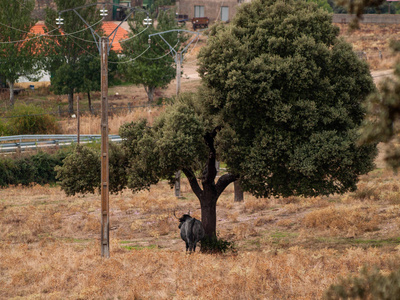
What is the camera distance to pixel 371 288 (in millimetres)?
4738

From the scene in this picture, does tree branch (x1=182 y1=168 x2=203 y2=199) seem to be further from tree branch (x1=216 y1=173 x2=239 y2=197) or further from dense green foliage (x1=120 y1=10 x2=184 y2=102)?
dense green foliage (x1=120 y1=10 x2=184 y2=102)

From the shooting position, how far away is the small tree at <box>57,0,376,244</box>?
52.3 ft

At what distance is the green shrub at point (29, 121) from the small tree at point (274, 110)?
33.2 metres

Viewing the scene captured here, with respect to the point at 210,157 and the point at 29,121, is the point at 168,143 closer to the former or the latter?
the point at 210,157

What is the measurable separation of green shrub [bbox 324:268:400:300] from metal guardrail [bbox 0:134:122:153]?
39092mm

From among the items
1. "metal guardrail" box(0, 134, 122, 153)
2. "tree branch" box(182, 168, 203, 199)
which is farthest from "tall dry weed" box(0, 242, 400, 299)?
"metal guardrail" box(0, 134, 122, 153)

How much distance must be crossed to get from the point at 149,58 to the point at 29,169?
79.2 ft

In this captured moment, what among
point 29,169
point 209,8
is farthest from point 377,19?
point 29,169

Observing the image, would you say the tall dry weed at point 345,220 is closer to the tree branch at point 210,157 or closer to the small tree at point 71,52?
the tree branch at point 210,157

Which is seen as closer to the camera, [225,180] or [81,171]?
[81,171]

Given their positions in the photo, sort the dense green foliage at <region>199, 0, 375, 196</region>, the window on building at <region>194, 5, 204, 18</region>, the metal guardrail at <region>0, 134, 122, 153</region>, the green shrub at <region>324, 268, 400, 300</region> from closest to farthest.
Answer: the green shrub at <region>324, 268, 400, 300</region> < the dense green foliage at <region>199, 0, 375, 196</region> < the metal guardrail at <region>0, 134, 122, 153</region> < the window on building at <region>194, 5, 204, 18</region>

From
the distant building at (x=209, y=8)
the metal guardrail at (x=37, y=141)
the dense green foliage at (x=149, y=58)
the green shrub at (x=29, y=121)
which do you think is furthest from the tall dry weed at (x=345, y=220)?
the distant building at (x=209, y=8)

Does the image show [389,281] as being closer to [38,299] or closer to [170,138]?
[38,299]

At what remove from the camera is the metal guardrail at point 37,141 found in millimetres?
42562
